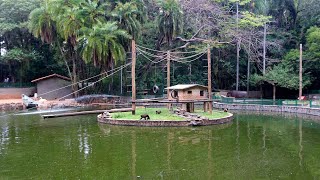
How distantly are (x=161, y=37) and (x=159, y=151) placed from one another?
31944mm

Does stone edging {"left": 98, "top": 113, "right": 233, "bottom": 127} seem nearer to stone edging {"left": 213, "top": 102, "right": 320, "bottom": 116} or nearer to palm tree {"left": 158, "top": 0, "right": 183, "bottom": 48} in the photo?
stone edging {"left": 213, "top": 102, "right": 320, "bottom": 116}

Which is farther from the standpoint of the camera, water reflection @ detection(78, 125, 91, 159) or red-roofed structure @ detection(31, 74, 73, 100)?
red-roofed structure @ detection(31, 74, 73, 100)

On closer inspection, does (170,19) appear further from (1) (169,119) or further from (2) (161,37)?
(1) (169,119)

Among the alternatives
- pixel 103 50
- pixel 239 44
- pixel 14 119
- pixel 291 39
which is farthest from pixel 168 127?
pixel 291 39

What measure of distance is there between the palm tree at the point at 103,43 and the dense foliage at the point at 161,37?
108 mm

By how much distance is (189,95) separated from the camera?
28.9 m

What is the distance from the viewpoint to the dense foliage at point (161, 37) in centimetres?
4212

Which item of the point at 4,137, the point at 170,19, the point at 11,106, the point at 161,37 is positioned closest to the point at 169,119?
the point at 4,137

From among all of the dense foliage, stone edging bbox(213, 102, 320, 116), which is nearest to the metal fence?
stone edging bbox(213, 102, 320, 116)

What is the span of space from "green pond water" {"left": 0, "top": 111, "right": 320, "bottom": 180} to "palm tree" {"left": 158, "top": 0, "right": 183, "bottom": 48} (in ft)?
68.1

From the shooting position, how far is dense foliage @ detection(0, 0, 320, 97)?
4212cm

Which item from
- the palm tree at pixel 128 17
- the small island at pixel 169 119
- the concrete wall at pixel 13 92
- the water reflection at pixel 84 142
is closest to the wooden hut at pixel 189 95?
the small island at pixel 169 119

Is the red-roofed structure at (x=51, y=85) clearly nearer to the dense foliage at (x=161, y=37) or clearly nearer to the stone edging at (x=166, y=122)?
the dense foliage at (x=161, y=37)

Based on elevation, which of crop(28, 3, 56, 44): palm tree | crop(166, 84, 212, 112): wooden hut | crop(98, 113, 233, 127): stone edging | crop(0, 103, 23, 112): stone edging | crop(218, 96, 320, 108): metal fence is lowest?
crop(98, 113, 233, 127): stone edging
